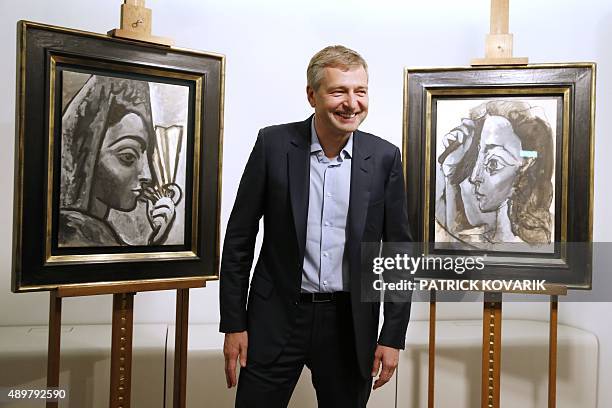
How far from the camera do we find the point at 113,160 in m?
2.02

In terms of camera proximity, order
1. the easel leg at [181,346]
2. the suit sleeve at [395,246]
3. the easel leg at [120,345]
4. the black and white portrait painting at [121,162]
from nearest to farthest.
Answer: the suit sleeve at [395,246]
the black and white portrait painting at [121,162]
the easel leg at [120,345]
the easel leg at [181,346]

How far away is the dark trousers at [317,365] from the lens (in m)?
1.75

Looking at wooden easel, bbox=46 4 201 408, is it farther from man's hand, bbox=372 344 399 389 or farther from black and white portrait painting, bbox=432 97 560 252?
black and white portrait painting, bbox=432 97 560 252

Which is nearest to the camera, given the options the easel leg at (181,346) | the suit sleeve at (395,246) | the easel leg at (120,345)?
the suit sleeve at (395,246)

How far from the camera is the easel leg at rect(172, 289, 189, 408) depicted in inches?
86.7

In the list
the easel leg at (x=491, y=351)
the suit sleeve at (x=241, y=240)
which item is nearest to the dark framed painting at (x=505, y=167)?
the easel leg at (x=491, y=351)

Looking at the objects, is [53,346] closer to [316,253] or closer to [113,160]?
[113,160]

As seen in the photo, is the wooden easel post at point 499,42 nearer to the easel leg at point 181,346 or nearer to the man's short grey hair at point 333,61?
the man's short grey hair at point 333,61

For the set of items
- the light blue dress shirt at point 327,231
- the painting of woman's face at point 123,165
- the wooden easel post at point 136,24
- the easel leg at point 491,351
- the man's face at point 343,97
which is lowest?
the easel leg at point 491,351

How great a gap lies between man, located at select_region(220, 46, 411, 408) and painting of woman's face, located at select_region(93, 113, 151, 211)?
0.46 meters

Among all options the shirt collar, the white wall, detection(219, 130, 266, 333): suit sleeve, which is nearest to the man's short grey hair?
the shirt collar

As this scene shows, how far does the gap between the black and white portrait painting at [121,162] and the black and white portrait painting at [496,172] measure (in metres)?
0.99

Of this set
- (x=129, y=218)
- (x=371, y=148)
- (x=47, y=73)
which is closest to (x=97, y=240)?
(x=129, y=218)

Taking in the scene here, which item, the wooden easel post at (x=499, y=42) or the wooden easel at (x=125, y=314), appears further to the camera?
the wooden easel post at (x=499, y=42)
